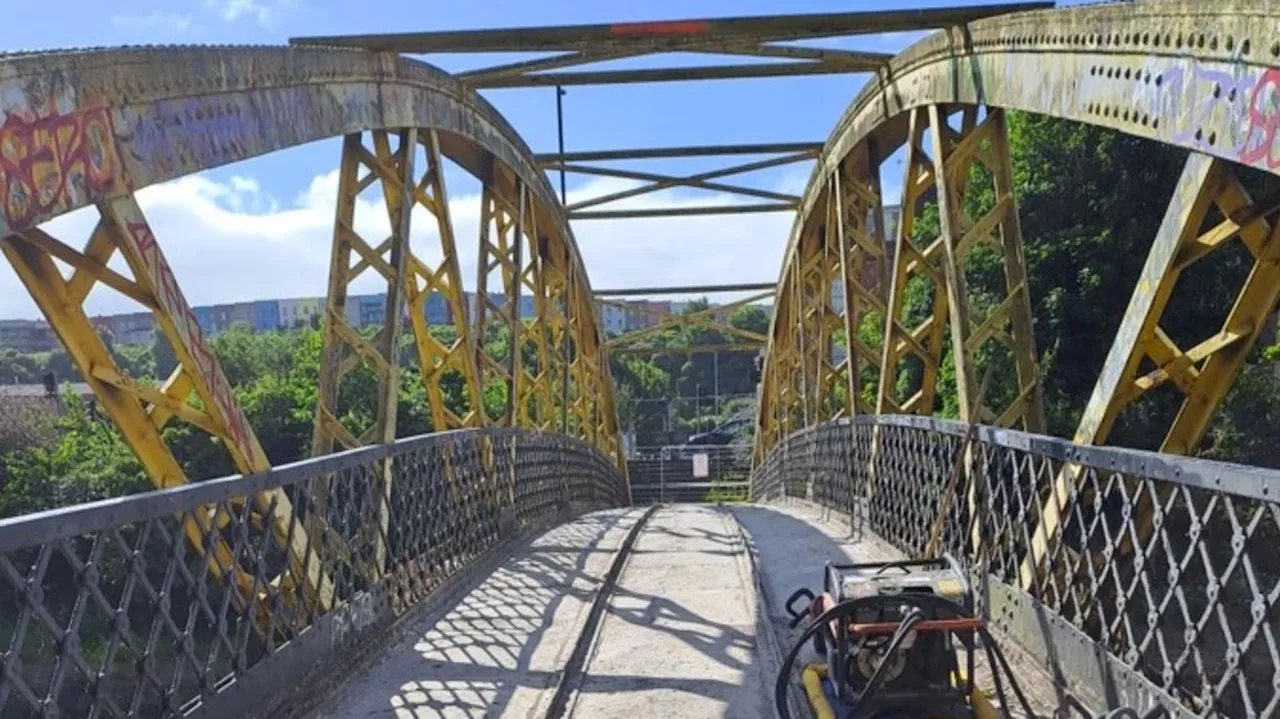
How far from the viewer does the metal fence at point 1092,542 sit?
3.55 metres

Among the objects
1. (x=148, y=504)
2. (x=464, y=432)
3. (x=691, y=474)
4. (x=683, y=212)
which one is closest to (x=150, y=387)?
(x=148, y=504)

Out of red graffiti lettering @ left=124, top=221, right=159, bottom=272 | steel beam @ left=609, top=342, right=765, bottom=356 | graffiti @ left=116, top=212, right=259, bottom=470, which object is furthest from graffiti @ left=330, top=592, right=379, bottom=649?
steel beam @ left=609, top=342, right=765, bottom=356

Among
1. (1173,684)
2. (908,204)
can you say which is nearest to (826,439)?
(908,204)

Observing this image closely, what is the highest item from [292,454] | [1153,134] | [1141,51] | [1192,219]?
[1141,51]

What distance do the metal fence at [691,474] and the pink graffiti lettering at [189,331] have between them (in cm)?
3429

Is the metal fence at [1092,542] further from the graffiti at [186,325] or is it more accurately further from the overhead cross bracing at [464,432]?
the graffiti at [186,325]

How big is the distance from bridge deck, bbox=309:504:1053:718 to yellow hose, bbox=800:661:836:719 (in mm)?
336

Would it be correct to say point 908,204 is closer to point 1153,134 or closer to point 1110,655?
point 1153,134

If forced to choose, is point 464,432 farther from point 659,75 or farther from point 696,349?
point 696,349

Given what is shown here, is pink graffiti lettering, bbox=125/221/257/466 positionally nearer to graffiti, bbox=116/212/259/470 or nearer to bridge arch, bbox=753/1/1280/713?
graffiti, bbox=116/212/259/470

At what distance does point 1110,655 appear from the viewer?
14.6 feet

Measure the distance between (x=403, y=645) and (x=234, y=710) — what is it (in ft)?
6.42

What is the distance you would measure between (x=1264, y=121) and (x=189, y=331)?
4.76 metres

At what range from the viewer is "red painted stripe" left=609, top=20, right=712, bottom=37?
9.09m
